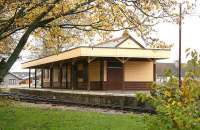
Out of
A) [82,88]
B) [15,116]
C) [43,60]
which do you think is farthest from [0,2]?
[43,60]

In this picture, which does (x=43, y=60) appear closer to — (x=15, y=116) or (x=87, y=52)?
(x=87, y=52)

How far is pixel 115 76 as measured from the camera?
48.5 m

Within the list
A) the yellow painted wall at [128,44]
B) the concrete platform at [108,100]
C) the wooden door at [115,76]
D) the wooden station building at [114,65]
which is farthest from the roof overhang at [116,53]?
the concrete platform at [108,100]

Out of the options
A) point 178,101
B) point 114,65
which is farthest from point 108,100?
point 178,101

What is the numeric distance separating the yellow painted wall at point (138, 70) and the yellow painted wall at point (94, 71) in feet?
8.77

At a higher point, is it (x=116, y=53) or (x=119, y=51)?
(x=119, y=51)

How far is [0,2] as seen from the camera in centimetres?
1422

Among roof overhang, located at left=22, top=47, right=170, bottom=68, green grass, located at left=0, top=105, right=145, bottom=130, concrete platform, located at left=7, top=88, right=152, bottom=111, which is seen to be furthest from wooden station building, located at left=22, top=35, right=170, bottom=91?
green grass, located at left=0, top=105, right=145, bottom=130

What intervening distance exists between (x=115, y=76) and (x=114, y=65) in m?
1.11

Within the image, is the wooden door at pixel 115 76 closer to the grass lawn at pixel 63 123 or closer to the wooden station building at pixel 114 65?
the wooden station building at pixel 114 65

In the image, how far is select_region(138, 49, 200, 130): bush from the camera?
22.8 ft

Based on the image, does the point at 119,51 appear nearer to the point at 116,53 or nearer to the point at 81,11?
the point at 116,53

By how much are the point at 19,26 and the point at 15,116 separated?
4.73 meters

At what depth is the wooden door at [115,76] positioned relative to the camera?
158ft
